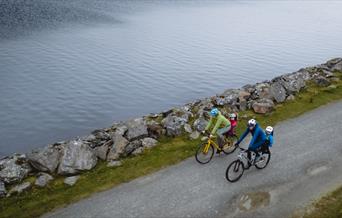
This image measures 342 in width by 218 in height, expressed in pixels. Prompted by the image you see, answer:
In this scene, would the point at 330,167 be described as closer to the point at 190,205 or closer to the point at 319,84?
the point at 190,205

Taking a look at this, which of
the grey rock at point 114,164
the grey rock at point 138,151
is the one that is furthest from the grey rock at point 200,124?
the grey rock at point 114,164

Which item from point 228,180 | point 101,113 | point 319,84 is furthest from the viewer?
point 101,113

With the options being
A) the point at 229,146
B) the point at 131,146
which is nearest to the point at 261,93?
the point at 229,146

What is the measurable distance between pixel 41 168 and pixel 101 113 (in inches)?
981

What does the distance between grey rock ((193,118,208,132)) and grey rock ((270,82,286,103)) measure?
9.10 metres

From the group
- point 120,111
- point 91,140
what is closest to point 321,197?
point 91,140

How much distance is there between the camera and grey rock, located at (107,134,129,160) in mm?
25391

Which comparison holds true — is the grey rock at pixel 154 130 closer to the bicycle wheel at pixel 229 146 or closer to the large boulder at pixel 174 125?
the large boulder at pixel 174 125

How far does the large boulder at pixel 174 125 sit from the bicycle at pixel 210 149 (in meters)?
3.92

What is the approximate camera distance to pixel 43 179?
2277cm

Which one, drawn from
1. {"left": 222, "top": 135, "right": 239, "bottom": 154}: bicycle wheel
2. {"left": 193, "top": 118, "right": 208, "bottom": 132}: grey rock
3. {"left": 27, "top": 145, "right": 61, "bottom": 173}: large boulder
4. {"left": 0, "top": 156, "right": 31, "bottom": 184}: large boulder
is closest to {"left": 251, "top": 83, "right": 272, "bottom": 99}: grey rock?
{"left": 193, "top": 118, "right": 208, "bottom": 132}: grey rock

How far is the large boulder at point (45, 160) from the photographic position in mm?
23734

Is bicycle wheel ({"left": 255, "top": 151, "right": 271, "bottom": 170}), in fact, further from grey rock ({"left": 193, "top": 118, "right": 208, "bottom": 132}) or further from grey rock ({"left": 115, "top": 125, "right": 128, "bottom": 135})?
grey rock ({"left": 115, "top": 125, "right": 128, "bottom": 135})

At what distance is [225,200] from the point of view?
21078 millimetres
